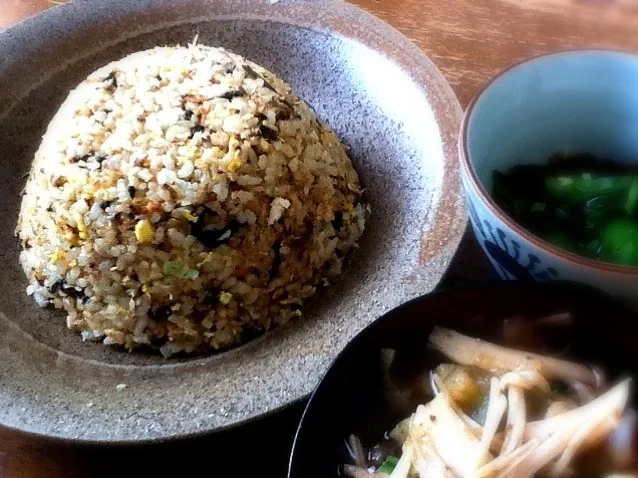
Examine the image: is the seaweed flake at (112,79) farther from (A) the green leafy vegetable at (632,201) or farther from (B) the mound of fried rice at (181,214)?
(A) the green leafy vegetable at (632,201)

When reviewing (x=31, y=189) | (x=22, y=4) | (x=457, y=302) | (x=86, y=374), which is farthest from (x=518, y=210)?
(x=22, y=4)

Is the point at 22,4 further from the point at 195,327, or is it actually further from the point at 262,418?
the point at 262,418

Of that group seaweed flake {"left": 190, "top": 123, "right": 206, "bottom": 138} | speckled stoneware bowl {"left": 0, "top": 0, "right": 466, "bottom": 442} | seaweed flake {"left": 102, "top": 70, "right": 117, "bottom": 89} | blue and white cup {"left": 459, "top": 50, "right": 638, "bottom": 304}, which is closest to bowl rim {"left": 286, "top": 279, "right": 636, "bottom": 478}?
blue and white cup {"left": 459, "top": 50, "right": 638, "bottom": 304}

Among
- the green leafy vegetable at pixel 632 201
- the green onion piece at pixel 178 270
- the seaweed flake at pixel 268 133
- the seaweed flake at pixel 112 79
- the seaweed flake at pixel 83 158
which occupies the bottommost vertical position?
the green onion piece at pixel 178 270

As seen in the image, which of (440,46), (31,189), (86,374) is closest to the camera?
(86,374)

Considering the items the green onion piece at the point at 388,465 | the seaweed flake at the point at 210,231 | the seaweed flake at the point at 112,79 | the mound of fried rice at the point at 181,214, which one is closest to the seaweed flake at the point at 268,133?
the mound of fried rice at the point at 181,214

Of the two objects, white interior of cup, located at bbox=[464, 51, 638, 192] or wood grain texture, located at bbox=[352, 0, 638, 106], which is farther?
wood grain texture, located at bbox=[352, 0, 638, 106]

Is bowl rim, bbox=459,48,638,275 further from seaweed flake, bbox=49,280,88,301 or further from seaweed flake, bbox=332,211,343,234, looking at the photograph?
seaweed flake, bbox=49,280,88,301
